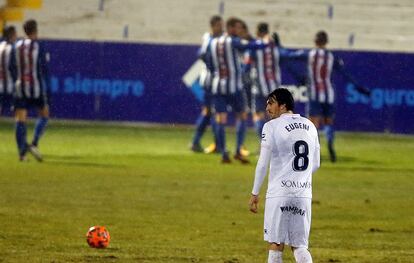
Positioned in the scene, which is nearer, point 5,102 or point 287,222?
point 287,222

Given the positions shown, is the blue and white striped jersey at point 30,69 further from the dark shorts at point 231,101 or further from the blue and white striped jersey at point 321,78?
the blue and white striped jersey at point 321,78

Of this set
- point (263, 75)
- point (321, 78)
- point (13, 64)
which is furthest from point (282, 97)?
point (263, 75)

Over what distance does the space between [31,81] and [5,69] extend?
260 cm

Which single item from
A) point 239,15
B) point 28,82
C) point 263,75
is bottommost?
point 239,15

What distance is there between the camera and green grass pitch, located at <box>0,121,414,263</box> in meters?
12.4

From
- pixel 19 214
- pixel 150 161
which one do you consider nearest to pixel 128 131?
pixel 150 161

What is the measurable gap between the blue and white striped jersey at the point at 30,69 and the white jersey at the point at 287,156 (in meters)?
12.8

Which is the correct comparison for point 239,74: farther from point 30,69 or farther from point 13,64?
point 13,64

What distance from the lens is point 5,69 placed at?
24.8m

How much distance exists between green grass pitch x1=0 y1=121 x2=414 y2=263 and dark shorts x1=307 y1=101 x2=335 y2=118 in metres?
0.88

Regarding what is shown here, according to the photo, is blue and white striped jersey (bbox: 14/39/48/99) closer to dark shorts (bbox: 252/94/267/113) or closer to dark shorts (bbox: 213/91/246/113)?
dark shorts (bbox: 213/91/246/113)

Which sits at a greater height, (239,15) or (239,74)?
(239,74)

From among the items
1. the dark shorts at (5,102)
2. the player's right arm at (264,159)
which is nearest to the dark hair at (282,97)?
the player's right arm at (264,159)

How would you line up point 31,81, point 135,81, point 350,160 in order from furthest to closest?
point 135,81
point 350,160
point 31,81
